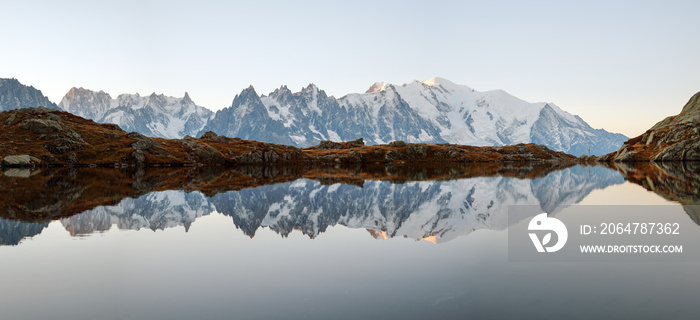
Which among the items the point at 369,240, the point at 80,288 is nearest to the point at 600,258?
the point at 369,240

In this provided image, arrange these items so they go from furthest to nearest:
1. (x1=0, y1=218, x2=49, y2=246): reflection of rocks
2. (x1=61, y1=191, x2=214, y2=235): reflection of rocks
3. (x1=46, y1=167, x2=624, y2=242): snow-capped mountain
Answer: (x1=46, y1=167, x2=624, y2=242): snow-capped mountain < (x1=61, y1=191, x2=214, y2=235): reflection of rocks < (x1=0, y1=218, x2=49, y2=246): reflection of rocks

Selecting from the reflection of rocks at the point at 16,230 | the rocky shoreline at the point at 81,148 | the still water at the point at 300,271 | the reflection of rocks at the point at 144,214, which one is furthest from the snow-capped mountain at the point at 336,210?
the rocky shoreline at the point at 81,148

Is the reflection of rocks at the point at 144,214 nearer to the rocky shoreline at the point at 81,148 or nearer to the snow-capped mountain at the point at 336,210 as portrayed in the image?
the snow-capped mountain at the point at 336,210

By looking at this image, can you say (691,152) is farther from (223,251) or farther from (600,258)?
(223,251)

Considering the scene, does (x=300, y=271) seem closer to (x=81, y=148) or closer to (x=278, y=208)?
(x=278, y=208)

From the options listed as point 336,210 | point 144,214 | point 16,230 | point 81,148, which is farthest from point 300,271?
point 81,148

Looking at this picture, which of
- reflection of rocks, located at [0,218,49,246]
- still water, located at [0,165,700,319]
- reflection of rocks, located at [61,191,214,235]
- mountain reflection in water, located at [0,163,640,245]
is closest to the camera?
still water, located at [0,165,700,319]

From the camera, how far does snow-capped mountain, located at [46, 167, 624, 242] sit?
35.2m

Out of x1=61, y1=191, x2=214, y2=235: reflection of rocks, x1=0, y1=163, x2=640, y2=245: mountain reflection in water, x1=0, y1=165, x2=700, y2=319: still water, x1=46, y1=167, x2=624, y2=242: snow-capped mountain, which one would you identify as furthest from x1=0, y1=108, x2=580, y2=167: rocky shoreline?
x1=0, y1=165, x2=700, y2=319: still water

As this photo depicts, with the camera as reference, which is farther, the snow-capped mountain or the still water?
the snow-capped mountain

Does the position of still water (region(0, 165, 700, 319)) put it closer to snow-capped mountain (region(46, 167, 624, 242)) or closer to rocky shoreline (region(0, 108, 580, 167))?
snow-capped mountain (region(46, 167, 624, 242))

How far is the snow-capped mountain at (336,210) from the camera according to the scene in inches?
1384

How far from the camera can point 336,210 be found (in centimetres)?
4600

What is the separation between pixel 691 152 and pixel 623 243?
8114 inches
